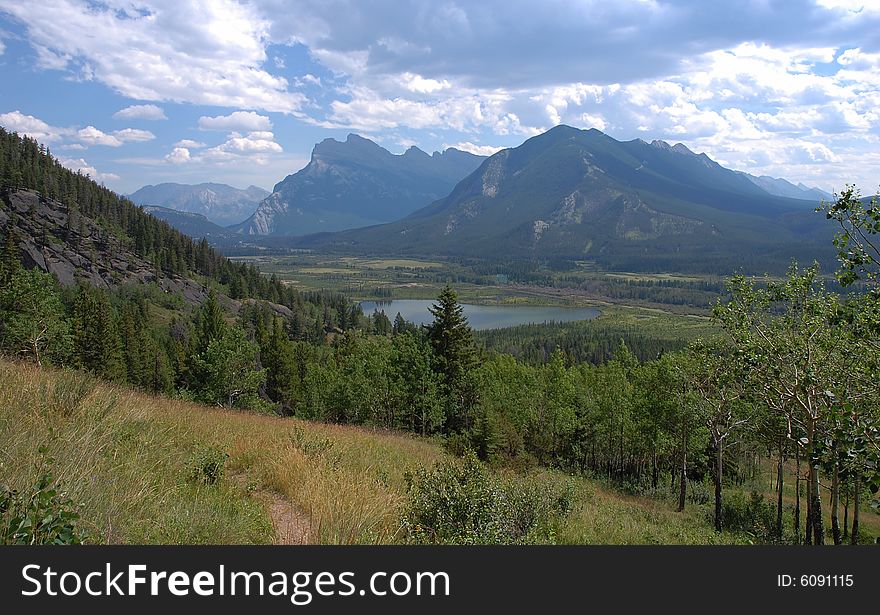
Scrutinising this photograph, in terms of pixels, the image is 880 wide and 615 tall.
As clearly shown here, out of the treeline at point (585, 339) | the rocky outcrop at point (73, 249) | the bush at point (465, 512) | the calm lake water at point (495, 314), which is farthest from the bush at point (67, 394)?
the calm lake water at point (495, 314)

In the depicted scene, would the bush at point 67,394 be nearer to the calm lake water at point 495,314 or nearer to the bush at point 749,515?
the bush at point 749,515

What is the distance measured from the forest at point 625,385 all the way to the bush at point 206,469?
3322mm

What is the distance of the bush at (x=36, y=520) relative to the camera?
3556 mm

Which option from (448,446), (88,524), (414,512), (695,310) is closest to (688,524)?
(448,446)

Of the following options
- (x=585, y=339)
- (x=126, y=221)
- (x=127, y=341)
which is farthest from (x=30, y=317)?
(x=585, y=339)

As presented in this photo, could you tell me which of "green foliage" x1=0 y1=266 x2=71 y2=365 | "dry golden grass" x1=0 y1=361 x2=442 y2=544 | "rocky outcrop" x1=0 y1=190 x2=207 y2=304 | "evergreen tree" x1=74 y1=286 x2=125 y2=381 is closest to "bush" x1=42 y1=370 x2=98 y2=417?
"dry golden grass" x1=0 y1=361 x2=442 y2=544

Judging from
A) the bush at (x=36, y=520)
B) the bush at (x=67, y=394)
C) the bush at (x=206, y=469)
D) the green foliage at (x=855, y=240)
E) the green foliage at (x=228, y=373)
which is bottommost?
the green foliage at (x=228, y=373)

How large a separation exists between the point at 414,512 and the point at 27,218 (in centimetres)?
11214

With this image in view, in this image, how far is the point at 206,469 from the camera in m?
7.12

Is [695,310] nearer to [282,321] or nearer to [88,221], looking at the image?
[282,321]

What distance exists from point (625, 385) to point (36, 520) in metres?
39.4

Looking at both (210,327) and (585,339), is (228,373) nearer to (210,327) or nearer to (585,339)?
(210,327)

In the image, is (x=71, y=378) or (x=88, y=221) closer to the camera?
(x=71, y=378)

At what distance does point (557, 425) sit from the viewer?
39.8 metres
